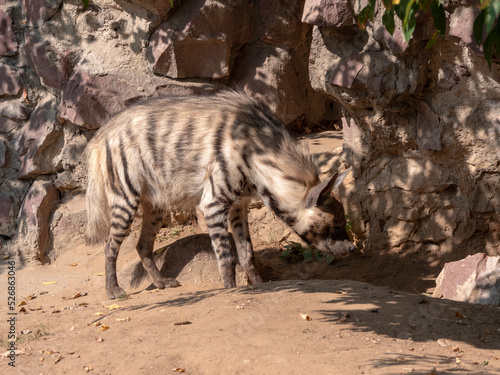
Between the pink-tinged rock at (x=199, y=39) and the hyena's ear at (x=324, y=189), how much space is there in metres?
1.89

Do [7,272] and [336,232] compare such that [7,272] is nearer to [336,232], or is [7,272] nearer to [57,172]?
[57,172]

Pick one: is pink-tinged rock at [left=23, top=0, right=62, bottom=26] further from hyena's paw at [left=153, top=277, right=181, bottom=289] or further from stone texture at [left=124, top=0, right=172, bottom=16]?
hyena's paw at [left=153, top=277, right=181, bottom=289]

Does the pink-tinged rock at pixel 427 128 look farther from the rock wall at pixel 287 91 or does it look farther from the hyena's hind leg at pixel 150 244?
the hyena's hind leg at pixel 150 244

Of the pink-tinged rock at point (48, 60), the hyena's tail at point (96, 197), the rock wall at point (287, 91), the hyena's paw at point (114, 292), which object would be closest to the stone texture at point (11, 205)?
the rock wall at point (287, 91)

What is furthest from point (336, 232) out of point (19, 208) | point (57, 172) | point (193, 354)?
point (19, 208)

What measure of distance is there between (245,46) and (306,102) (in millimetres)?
933

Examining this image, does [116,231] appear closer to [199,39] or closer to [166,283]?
[166,283]

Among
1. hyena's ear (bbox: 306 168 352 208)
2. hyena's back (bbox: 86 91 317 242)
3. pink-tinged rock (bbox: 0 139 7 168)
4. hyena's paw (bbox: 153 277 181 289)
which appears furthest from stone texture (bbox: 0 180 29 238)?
hyena's ear (bbox: 306 168 352 208)

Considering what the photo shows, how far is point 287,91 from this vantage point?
6.23 meters

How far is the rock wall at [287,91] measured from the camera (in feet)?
15.4

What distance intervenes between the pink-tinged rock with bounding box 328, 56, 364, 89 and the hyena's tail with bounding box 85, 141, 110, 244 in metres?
2.07

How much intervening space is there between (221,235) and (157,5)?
7.64 feet

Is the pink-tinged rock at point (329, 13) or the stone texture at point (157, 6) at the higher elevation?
the stone texture at point (157, 6)

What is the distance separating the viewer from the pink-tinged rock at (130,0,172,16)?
5.63m
